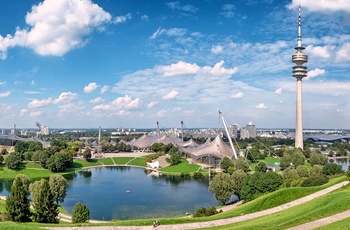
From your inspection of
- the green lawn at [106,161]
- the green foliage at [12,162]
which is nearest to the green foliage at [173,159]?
the green lawn at [106,161]

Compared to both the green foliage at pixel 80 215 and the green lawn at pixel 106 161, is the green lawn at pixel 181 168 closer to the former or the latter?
the green lawn at pixel 106 161

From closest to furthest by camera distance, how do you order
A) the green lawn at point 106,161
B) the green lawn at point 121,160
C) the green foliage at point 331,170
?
1. the green foliage at point 331,170
2. the green lawn at point 106,161
3. the green lawn at point 121,160

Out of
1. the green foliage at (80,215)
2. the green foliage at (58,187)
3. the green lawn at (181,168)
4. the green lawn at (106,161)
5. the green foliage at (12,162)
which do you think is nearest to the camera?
the green foliage at (80,215)

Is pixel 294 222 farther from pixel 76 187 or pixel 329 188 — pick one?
pixel 76 187

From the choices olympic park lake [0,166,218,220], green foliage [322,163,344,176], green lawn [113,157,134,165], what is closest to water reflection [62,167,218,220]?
olympic park lake [0,166,218,220]

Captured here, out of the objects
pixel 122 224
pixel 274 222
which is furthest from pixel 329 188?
pixel 122 224

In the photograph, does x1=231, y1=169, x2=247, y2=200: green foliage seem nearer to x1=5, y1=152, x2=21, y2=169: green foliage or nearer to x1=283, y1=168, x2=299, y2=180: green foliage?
x1=283, y1=168, x2=299, y2=180: green foliage

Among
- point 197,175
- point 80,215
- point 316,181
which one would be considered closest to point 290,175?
point 316,181

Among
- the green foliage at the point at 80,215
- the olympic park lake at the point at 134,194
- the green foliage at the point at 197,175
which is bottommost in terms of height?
the olympic park lake at the point at 134,194
